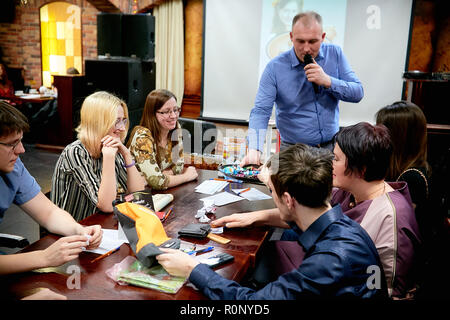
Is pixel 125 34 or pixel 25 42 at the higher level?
pixel 25 42

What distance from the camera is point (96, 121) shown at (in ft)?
6.68

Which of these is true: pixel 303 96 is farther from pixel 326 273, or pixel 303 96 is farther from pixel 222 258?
pixel 326 273

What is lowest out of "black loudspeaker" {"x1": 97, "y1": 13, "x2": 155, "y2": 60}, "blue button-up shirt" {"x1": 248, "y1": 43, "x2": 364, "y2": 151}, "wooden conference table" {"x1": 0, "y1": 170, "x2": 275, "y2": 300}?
"wooden conference table" {"x1": 0, "y1": 170, "x2": 275, "y2": 300}

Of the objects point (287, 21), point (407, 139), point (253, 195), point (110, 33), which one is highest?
point (287, 21)

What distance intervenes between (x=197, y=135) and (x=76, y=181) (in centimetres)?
220

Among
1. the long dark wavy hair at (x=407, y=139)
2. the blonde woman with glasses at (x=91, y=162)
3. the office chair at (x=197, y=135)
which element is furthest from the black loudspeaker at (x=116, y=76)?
the long dark wavy hair at (x=407, y=139)

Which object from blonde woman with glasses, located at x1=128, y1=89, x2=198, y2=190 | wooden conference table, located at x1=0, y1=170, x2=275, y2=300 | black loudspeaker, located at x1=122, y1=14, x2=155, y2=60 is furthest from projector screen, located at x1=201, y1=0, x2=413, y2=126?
wooden conference table, located at x1=0, y1=170, x2=275, y2=300

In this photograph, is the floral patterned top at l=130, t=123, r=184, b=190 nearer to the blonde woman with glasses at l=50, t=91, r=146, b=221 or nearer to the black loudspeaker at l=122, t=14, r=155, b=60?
the blonde woman with glasses at l=50, t=91, r=146, b=221

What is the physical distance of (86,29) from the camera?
7633 mm

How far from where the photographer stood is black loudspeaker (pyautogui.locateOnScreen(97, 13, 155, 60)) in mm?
4305

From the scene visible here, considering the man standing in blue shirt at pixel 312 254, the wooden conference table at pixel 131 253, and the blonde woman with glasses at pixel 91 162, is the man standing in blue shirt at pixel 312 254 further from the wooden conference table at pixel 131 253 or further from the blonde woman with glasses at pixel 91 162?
the blonde woman with glasses at pixel 91 162

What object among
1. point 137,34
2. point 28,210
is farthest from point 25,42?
point 28,210

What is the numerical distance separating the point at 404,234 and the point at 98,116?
1507 millimetres

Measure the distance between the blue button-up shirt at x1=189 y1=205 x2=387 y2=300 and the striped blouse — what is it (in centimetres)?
97
